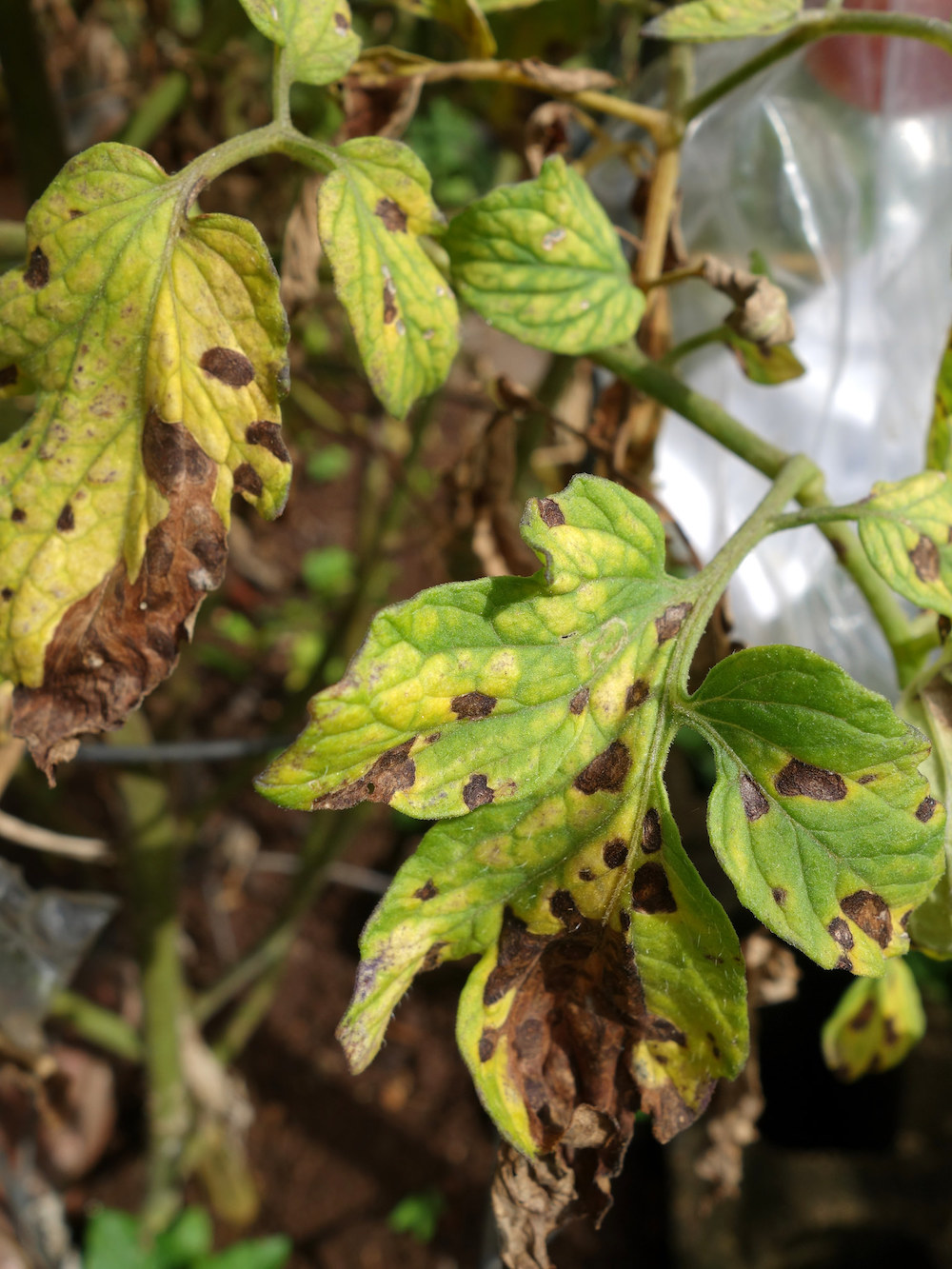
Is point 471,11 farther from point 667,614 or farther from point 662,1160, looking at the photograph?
point 662,1160

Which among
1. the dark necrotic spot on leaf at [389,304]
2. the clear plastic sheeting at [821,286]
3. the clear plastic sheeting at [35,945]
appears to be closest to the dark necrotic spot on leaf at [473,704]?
the dark necrotic spot on leaf at [389,304]

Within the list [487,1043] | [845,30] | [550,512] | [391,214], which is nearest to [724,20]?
[845,30]

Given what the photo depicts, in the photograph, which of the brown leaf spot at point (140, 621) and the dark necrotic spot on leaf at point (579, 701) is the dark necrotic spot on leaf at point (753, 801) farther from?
the brown leaf spot at point (140, 621)

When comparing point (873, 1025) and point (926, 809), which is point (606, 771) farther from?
point (873, 1025)

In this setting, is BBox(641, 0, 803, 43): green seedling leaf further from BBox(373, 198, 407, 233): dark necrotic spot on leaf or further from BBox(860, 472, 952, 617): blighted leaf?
BBox(860, 472, 952, 617): blighted leaf

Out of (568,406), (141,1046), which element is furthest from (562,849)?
(141,1046)

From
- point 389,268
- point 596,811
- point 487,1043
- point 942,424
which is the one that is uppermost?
point 389,268

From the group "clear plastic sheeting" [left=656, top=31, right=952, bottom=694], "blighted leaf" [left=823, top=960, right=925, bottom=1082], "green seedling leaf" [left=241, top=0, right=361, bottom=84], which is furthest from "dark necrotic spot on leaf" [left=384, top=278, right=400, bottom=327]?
"blighted leaf" [left=823, top=960, right=925, bottom=1082]
